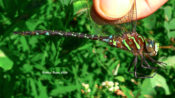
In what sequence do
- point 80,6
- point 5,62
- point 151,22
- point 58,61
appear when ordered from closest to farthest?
1. point 5,62
2. point 80,6
3. point 58,61
4. point 151,22

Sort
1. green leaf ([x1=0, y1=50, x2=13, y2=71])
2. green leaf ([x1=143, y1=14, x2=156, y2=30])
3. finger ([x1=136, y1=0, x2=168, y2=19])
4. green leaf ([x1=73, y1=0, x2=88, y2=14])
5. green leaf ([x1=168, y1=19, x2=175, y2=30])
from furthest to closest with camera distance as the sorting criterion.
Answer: green leaf ([x1=143, y1=14, x2=156, y2=30]) < green leaf ([x1=168, y1=19, x2=175, y2=30]) < finger ([x1=136, y1=0, x2=168, y2=19]) < green leaf ([x1=73, y1=0, x2=88, y2=14]) < green leaf ([x1=0, y1=50, x2=13, y2=71])

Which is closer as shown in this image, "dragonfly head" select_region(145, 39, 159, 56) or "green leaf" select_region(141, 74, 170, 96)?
"dragonfly head" select_region(145, 39, 159, 56)

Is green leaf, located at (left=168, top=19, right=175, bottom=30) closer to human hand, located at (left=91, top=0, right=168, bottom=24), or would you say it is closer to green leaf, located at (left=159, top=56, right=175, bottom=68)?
green leaf, located at (left=159, top=56, right=175, bottom=68)

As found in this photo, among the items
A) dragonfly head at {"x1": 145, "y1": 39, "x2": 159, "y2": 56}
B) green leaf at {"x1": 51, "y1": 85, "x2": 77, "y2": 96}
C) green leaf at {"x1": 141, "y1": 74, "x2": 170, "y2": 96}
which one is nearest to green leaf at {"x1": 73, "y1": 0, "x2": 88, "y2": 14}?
dragonfly head at {"x1": 145, "y1": 39, "x2": 159, "y2": 56}

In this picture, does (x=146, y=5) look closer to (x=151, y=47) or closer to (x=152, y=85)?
(x=151, y=47)

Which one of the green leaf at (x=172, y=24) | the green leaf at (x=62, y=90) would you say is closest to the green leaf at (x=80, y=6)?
the green leaf at (x=62, y=90)

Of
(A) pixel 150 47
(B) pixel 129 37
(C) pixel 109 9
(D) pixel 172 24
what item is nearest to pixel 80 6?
(C) pixel 109 9

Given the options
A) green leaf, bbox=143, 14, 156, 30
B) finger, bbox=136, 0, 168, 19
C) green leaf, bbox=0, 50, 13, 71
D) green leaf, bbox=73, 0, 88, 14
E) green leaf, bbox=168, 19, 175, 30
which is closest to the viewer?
green leaf, bbox=0, 50, 13, 71

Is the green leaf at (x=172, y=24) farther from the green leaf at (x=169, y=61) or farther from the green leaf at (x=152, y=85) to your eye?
the green leaf at (x=152, y=85)
